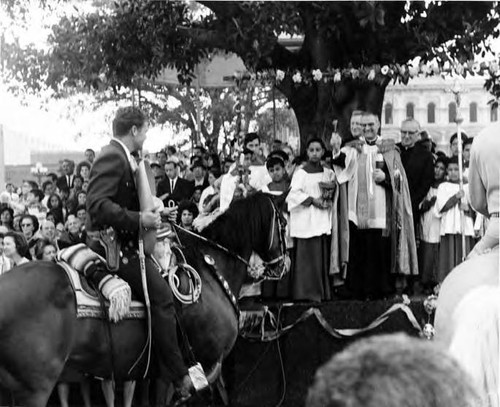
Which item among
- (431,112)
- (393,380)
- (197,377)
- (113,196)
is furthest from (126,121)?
(431,112)

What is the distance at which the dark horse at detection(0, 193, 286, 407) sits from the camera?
A: 26.8ft

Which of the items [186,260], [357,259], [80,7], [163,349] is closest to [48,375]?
[163,349]

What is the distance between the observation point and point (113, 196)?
28.8 ft

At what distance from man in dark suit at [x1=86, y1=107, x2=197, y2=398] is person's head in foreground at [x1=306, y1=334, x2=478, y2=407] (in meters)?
6.34

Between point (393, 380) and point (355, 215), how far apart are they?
10121 millimetres

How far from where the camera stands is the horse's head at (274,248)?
410 inches

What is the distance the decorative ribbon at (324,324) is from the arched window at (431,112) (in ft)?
97.0

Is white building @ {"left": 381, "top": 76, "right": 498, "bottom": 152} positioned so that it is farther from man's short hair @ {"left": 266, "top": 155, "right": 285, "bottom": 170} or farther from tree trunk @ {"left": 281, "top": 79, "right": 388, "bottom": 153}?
man's short hair @ {"left": 266, "top": 155, "right": 285, "bottom": 170}

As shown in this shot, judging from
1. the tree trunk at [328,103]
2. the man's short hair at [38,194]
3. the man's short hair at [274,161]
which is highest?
the tree trunk at [328,103]

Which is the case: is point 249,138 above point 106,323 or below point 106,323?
above

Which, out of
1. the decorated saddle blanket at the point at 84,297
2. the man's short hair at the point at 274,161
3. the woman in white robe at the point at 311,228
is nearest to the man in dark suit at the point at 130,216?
the decorated saddle blanket at the point at 84,297

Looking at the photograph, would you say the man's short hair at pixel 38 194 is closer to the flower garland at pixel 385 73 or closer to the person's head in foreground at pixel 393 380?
the flower garland at pixel 385 73

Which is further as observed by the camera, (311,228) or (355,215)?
(355,215)

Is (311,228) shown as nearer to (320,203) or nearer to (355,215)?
(320,203)
